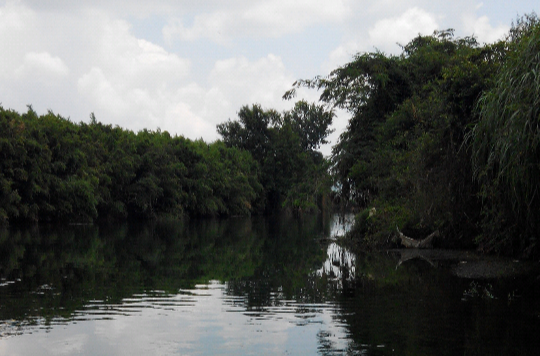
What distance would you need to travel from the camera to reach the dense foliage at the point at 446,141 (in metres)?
11.6

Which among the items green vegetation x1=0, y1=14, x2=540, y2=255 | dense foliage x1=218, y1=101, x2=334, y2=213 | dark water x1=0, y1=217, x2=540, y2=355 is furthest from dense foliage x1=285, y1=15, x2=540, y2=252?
dense foliage x1=218, y1=101, x2=334, y2=213

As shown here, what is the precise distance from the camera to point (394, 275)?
664 inches

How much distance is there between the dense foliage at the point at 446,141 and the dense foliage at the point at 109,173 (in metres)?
21.8

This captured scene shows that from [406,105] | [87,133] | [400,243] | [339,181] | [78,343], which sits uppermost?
[87,133]

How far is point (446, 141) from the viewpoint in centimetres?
1845

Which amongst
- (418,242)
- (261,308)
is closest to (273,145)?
(418,242)

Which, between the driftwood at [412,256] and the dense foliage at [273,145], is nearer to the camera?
the driftwood at [412,256]

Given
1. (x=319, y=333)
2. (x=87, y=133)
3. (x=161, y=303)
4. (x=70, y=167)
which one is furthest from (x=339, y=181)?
(x=87, y=133)

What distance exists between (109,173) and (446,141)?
4515cm

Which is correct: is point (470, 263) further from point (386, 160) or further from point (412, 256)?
point (386, 160)

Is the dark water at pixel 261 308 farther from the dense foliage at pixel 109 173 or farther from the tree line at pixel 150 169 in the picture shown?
the dense foliage at pixel 109 173

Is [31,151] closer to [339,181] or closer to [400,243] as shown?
[339,181]

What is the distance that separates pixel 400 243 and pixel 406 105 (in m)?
6.98

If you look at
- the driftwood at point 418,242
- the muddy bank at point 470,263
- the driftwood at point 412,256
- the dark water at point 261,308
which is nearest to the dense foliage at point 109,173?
Answer: the dark water at point 261,308
